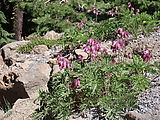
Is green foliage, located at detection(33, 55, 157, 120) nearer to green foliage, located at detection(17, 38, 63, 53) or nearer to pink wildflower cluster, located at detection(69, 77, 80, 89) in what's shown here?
pink wildflower cluster, located at detection(69, 77, 80, 89)

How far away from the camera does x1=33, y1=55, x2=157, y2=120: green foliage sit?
3.70 metres

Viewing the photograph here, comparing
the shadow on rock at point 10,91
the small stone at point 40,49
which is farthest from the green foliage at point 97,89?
the small stone at point 40,49

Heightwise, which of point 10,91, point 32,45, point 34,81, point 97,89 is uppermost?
point 97,89

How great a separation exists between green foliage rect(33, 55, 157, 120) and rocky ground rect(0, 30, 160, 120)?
0.14 meters

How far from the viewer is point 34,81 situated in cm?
502

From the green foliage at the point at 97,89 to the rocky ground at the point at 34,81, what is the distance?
0.46ft

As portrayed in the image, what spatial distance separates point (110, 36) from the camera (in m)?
6.35

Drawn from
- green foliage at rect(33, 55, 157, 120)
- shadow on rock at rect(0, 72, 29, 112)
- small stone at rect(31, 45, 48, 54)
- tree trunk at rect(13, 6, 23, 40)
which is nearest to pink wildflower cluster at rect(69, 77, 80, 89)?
green foliage at rect(33, 55, 157, 120)

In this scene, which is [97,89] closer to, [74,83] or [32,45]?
[74,83]

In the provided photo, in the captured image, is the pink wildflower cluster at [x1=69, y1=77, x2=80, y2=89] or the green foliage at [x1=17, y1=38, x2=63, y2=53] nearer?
the pink wildflower cluster at [x1=69, y1=77, x2=80, y2=89]

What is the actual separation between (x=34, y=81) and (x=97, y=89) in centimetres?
156

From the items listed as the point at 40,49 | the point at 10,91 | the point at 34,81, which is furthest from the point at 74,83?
the point at 40,49

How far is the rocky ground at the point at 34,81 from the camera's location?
12.2ft

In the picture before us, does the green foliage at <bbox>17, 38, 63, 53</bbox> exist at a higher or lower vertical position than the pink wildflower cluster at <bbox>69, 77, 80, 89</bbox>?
lower
